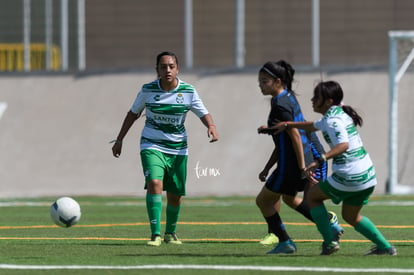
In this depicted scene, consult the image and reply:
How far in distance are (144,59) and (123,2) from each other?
1.85 meters

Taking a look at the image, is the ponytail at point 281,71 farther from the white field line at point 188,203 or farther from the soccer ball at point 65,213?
the white field line at point 188,203

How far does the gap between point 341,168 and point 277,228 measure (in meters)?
1.15

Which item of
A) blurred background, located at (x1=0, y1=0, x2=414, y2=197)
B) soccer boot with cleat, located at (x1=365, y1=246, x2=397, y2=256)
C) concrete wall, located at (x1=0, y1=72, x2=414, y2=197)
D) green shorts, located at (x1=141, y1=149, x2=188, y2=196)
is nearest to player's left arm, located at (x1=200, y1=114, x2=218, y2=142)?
green shorts, located at (x1=141, y1=149, x2=188, y2=196)

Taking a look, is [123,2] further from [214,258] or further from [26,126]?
[214,258]

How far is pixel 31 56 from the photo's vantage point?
26109 mm

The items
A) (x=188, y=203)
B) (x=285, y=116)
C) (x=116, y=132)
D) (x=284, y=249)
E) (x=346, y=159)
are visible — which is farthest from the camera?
(x=116, y=132)

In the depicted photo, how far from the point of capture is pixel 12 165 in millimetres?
22797

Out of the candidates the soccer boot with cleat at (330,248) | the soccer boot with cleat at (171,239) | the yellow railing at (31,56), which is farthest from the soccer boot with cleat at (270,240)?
the yellow railing at (31,56)

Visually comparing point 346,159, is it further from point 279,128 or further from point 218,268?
point 218,268

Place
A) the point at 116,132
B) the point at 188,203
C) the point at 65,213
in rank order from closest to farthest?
the point at 65,213
the point at 188,203
the point at 116,132

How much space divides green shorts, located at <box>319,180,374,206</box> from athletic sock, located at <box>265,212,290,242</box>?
0.84 meters

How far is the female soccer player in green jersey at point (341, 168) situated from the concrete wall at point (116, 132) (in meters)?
12.3

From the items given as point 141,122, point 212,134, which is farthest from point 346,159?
point 141,122

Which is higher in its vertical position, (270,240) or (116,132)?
(270,240)
